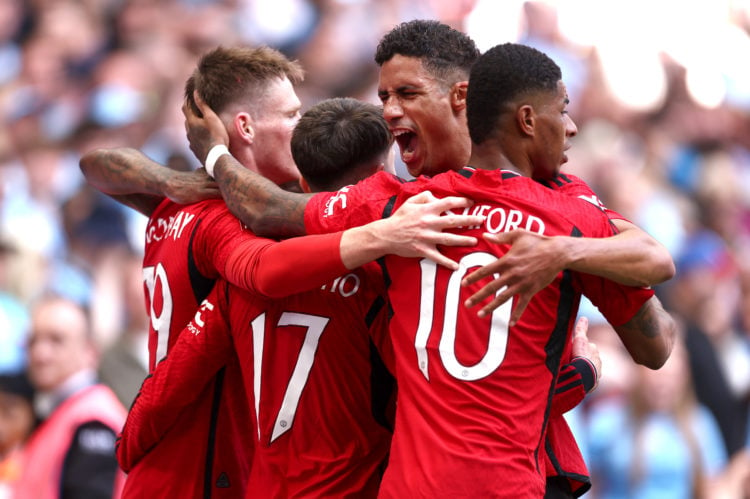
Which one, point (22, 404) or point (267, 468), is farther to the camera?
point (22, 404)

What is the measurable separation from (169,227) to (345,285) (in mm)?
862

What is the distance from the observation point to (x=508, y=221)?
2768 millimetres

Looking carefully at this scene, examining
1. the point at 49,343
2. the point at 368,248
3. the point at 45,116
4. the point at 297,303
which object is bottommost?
the point at 49,343

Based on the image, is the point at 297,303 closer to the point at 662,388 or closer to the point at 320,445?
the point at 320,445

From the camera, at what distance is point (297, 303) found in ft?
10.6

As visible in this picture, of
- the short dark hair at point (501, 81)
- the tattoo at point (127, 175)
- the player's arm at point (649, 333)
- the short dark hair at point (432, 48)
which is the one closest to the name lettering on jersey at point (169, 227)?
the tattoo at point (127, 175)

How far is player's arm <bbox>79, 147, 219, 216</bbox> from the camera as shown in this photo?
143 inches

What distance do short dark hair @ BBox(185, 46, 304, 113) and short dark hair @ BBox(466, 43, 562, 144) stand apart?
A: 108 cm

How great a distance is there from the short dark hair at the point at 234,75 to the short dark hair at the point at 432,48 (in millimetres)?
523

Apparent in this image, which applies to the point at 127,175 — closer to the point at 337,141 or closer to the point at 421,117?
the point at 337,141

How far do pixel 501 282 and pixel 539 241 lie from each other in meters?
0.15

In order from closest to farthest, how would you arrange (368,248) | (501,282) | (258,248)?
(501,282) < (368,248) < (258,248)

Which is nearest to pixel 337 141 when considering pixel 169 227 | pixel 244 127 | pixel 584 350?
pixel 244 127

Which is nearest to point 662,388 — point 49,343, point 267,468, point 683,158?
point 683,158
